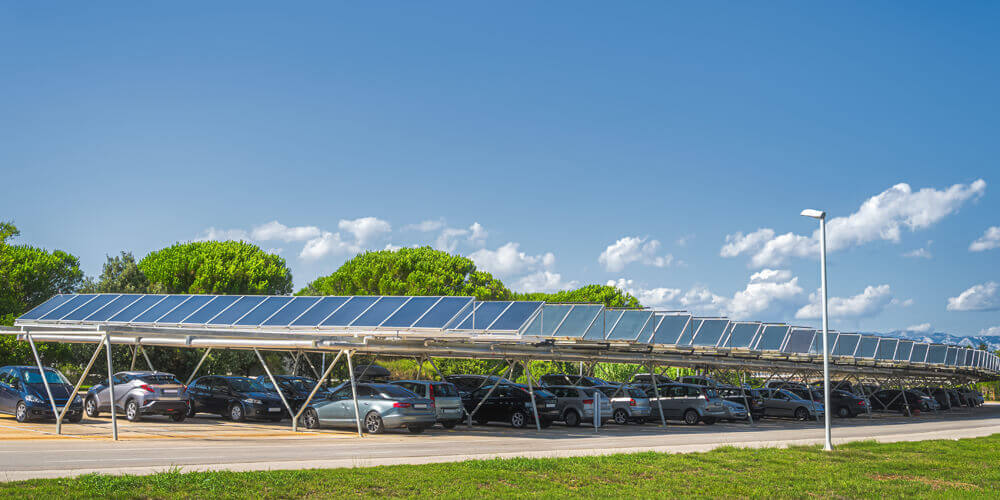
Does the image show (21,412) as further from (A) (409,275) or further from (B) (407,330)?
(A) (409,275)

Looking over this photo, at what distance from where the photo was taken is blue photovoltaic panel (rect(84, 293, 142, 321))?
90.5 feet

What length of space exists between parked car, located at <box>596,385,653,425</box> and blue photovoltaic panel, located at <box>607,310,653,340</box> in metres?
4.34

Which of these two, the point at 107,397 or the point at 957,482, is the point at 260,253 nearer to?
the point at 107,397

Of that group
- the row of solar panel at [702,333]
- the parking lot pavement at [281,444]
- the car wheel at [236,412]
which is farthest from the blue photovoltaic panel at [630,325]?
the car wheel at [236,412]

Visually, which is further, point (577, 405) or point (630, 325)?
point (577, 405)

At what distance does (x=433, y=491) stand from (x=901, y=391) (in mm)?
44439

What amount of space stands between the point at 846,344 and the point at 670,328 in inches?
627

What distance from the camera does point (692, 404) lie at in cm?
3275

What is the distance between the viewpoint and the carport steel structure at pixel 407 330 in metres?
21.5

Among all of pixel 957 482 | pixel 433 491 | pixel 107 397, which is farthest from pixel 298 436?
pixel 957 482

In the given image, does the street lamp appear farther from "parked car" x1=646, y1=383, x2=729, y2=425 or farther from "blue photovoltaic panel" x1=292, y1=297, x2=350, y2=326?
"blue photovoltaic panel" x1=292, y1=297, x2=350, y2=326

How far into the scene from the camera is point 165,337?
21250mm

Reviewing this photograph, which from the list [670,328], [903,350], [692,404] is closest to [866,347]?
[903,350]

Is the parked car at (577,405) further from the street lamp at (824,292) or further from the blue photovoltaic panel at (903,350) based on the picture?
the blue photovoltaic panel at (903,350)
